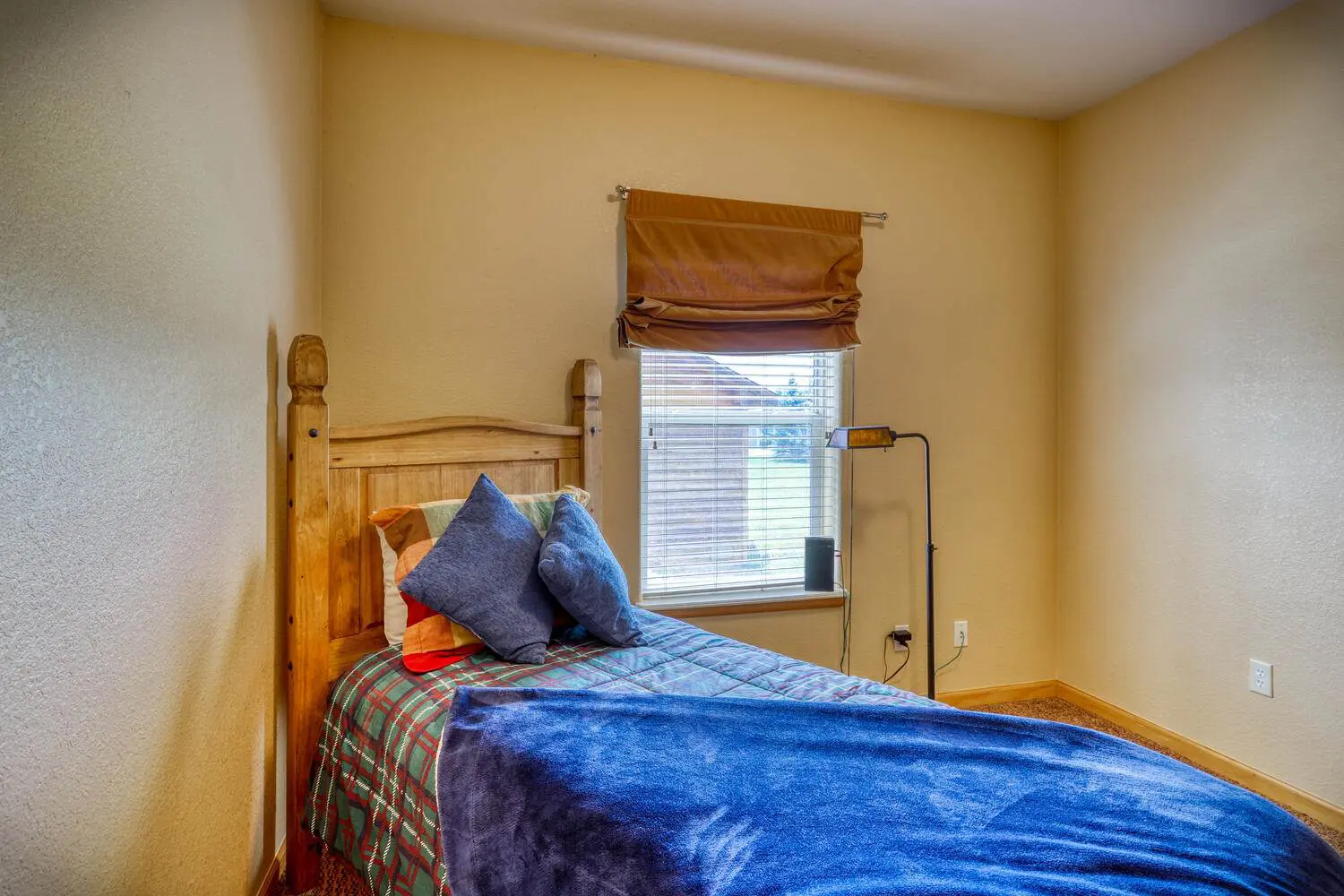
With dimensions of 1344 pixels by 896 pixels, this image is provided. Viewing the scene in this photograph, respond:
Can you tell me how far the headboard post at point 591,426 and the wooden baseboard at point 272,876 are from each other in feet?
4.33

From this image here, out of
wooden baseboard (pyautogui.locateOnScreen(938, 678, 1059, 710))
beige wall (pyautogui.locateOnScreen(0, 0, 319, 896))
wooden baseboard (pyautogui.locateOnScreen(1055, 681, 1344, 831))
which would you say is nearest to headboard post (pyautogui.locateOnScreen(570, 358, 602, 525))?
beige wall (pyautogui.locateOnScreen(0, 0, 319, 896))

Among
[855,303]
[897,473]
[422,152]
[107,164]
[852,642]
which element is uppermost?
[422,152]

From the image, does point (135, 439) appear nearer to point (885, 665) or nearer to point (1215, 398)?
point (885, 665)

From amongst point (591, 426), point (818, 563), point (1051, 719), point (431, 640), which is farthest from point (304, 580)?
point (1051, 719)

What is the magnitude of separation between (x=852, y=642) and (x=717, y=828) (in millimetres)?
2225

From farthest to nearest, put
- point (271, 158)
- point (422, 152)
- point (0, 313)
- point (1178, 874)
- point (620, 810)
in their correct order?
point (422, 152)
point (271, 158)
point (620, 810)
point (1178, 874)
point (0, 313)

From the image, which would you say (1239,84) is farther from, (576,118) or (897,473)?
(576,118)

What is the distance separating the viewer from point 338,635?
2176 millimetres

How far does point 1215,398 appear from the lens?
9.10 feet

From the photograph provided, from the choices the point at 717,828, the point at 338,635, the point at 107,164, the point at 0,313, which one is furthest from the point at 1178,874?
the point at 338,635

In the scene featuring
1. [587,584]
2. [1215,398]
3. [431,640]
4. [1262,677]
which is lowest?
[1262,677]

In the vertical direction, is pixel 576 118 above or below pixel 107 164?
above

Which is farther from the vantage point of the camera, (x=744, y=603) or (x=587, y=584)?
(x=744, y=603)

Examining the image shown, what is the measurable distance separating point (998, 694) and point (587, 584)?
7.41 feet
